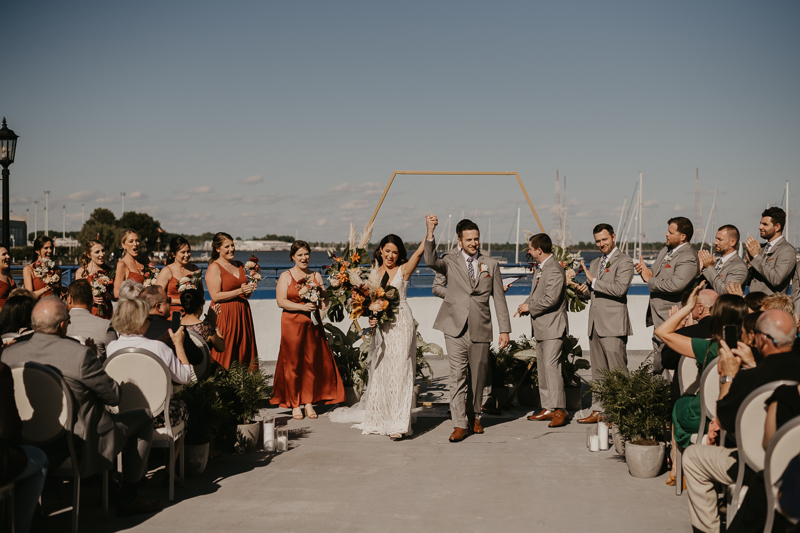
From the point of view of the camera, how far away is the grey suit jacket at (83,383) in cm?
389

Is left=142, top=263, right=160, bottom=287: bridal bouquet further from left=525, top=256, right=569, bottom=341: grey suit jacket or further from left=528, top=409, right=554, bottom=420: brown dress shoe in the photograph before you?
left=528, top=409, right=554, bottom=420: brown dress shoe

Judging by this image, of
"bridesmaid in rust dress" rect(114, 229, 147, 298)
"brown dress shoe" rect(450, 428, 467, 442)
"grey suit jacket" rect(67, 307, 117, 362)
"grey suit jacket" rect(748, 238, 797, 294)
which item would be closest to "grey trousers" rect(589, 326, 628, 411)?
"grey suit jacket" rect(748, 238, 797, 294)

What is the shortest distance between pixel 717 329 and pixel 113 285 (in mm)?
6509

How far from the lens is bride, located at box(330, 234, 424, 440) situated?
6574 millimetres

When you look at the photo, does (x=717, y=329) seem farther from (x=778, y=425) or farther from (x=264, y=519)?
(x=264, y=519)

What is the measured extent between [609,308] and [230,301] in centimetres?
416

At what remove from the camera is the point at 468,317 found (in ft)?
21.8

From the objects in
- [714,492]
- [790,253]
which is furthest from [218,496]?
[790,253]

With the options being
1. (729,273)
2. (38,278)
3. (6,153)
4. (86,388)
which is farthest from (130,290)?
(6,153)

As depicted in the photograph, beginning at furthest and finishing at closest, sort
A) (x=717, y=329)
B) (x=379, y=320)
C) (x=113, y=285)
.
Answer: (x=113, y=285)
(x=379, y=320)
(x=717, y=329)

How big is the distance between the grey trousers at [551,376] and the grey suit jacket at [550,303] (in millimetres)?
100

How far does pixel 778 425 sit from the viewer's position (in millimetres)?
3084

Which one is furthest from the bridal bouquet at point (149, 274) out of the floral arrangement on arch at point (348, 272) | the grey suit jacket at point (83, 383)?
the grey suit jacket at point (83, 383)

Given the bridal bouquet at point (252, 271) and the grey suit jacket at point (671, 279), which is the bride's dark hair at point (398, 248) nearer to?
the bridal bouquet at point (252, 271)
